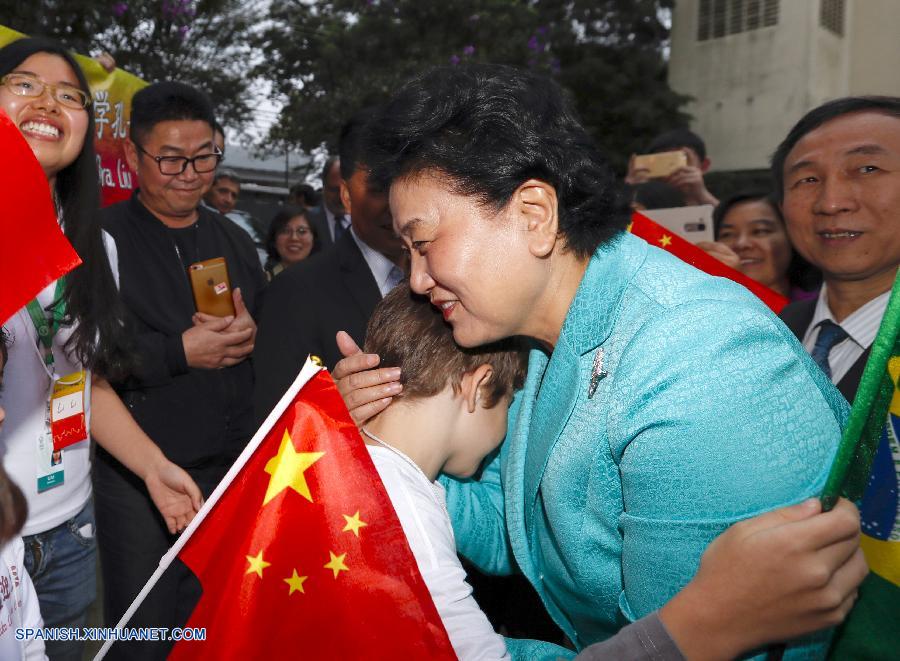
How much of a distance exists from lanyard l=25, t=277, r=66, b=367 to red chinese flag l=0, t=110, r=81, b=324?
548 mm

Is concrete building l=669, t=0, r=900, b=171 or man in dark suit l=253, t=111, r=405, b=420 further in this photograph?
concrete building l=669, t=0, r=900, b=171

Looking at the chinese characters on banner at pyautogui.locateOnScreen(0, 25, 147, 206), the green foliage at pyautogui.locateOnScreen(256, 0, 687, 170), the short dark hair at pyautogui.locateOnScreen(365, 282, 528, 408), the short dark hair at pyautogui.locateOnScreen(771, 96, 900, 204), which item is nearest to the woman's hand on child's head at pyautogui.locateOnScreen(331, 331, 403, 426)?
the short dark hair at pyautogui.locateOnScreen(365, 282, 528, 408)

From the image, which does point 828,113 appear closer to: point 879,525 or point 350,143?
point 879,525

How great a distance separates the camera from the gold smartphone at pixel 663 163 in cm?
414

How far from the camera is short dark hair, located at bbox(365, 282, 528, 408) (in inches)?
73.2

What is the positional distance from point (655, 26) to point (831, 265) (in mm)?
18664

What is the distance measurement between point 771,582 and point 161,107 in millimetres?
3034

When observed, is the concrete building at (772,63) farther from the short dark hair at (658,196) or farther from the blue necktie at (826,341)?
the blue necktie at (826,341)

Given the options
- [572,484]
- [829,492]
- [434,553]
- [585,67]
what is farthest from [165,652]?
[585,67]

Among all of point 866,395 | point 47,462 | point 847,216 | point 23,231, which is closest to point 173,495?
point 47,462

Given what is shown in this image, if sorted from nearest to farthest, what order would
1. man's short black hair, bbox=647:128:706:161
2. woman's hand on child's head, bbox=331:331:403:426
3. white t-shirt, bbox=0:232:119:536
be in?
woman's hand on child's head, bbox=331:331:403:426 → white t-shirt, bbox=0:232:119:536 → man's short black hair, bbox=647:128:706:161

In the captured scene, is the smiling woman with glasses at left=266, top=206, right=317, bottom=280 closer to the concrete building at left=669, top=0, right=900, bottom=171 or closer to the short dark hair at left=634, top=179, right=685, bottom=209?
the short dark hair at left=634, top=179, right=685, bottom=209

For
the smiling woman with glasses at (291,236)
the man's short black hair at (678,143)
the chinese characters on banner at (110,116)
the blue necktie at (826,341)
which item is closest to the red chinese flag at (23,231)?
the blue necktie at (826,341)

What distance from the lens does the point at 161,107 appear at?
3.24 metres
